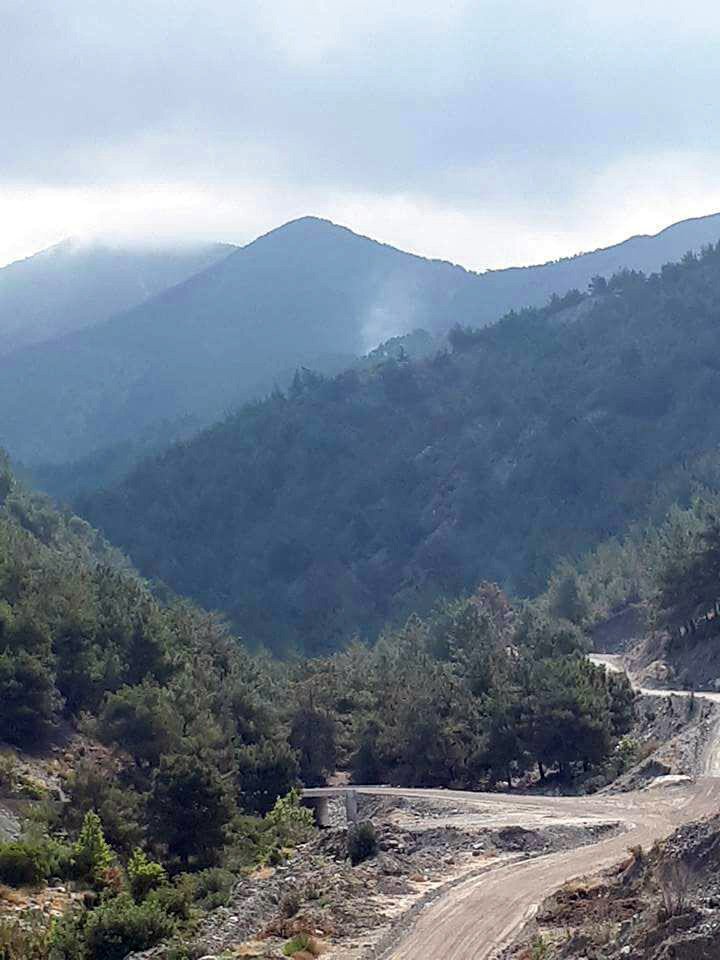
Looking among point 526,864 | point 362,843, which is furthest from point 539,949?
point 362,843

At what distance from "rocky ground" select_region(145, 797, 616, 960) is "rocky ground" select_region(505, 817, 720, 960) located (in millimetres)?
3431

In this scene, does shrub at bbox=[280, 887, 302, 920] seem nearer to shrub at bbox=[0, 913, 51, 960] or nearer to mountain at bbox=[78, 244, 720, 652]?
shrub at bbox=[0, 913, 51, 960]

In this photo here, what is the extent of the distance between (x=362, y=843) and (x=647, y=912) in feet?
47.1

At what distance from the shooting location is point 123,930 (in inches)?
894

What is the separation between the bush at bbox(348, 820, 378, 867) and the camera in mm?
28484

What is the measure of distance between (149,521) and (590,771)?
439 feet

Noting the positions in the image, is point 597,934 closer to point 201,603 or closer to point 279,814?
point 279,814

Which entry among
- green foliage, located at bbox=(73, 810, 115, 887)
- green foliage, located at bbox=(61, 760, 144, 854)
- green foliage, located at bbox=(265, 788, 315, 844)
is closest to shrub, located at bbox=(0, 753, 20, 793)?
green foliage, located at bbox=(61, 760, 144, 854)

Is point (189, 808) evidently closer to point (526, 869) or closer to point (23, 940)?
point (23, 940)

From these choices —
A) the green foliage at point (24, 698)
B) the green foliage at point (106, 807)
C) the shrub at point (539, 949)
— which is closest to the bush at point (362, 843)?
the green foliage at point (106, 807)

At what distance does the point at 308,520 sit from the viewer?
164000 mm

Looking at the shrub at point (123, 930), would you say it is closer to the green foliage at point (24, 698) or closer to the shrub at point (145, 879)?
the shrub at point (145, 879)

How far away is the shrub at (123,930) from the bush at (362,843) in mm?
6166

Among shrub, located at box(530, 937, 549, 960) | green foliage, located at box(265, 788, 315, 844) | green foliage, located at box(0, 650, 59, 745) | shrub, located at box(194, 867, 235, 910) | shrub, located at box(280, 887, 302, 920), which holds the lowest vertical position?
green foliage, located at box(265, 788, 315, 844)
